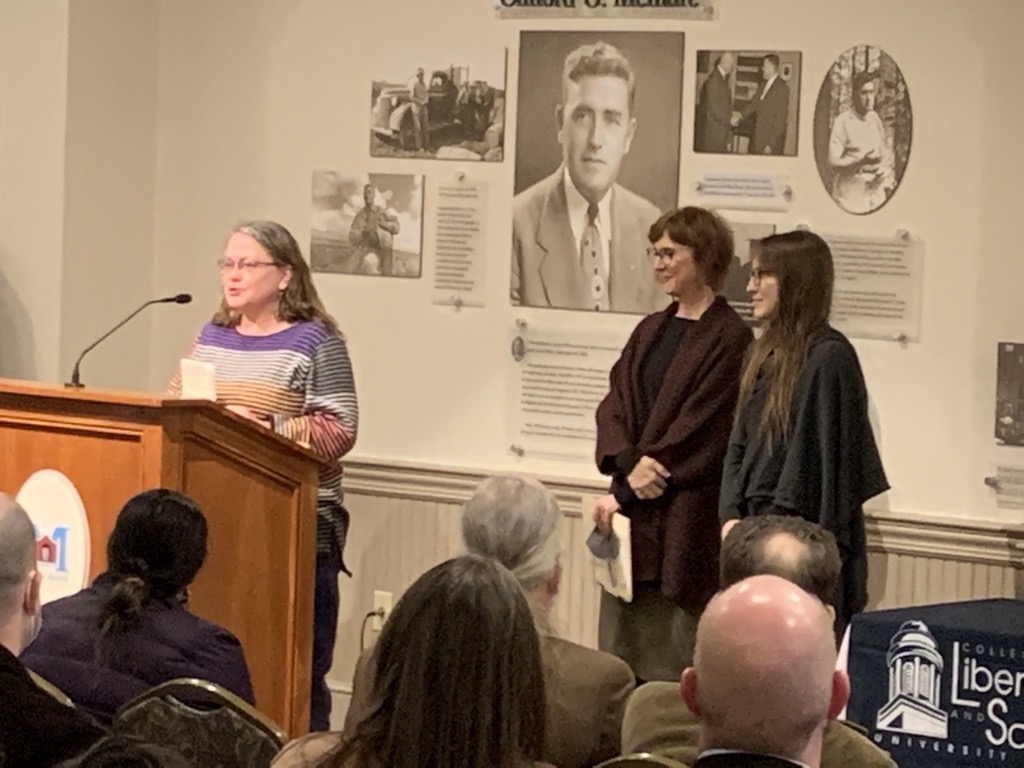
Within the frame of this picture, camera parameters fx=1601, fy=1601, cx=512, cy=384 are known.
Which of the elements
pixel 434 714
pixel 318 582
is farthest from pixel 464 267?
pixel 434 714

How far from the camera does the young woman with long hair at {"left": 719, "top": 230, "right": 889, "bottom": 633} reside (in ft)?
14.0

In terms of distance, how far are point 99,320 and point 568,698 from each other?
3629mm

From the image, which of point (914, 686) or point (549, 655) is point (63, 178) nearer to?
point (914, 686)

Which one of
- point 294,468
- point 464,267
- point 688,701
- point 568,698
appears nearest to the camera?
point 688,701

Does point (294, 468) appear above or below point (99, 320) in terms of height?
below

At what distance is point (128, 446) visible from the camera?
381 cm

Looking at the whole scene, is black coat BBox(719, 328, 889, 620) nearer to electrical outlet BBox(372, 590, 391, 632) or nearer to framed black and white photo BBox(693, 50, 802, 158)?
framed black and white photo BBox(693, 50, 802, 158)

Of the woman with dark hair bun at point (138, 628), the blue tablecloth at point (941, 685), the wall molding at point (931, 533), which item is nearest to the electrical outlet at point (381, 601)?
the wall molding at point (931, 533)

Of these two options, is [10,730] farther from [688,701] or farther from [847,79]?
[847,79]

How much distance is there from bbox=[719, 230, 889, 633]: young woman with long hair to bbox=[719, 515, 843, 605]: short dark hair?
1371 millimetres

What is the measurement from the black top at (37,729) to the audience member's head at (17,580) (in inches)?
13.8

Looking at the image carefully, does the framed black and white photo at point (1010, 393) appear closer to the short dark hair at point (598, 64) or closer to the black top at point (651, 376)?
the black top at point (651, 376)

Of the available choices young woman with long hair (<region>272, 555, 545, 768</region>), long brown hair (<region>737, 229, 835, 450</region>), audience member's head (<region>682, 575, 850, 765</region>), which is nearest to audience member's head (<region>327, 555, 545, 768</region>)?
young woman with long hair (<region>272, 555, 545, 768</region>)

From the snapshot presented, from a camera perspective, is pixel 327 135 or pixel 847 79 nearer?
→ pixel 847 79
